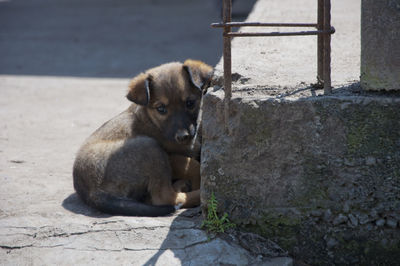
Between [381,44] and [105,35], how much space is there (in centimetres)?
1016

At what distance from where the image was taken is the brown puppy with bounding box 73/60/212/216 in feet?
14.2

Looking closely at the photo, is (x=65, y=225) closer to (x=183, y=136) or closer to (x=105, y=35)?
(x=183, y=136)

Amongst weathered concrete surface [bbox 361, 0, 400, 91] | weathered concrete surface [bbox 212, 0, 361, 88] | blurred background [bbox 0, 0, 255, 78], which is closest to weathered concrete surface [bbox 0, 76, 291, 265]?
weathered concrete surface [bbox 212, 0, 361, 88]

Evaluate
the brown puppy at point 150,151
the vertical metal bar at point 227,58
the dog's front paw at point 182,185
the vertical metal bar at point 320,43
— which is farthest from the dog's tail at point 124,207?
the vertical metal bar at point 320,43

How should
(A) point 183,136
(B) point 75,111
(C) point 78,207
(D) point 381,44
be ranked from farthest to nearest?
(B) point 75,111 → (A) point 183,136 → (C) point 78,207 → (D) point 381,44

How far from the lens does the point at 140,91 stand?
476 centimetres

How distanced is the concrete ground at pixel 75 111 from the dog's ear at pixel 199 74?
1.20 metres

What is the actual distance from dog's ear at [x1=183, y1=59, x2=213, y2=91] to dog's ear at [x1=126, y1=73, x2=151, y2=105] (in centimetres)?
40

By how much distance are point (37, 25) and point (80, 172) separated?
418 inches

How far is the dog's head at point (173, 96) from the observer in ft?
15.4

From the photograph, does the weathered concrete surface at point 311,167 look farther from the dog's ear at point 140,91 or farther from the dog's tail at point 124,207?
the dog's ear at point 140,91

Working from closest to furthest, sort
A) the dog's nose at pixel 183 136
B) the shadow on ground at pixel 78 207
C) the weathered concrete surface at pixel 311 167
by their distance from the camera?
the weathered concrete surface at pixel 311 167, the shadow on ground at pixel 78 207, the dog's nose at pixel 183 136

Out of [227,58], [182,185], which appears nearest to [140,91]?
[182,185]


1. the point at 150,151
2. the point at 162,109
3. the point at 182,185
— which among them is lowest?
the point at 182,185
